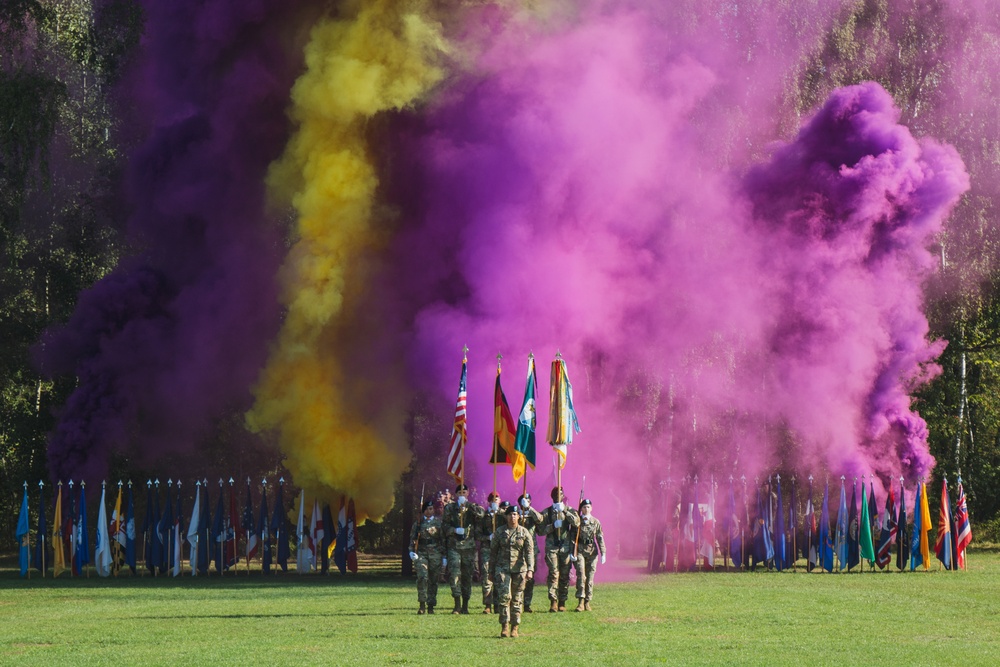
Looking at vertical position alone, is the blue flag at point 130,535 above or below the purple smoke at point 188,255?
below

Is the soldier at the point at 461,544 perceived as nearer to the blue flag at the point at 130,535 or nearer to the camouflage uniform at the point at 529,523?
the camouflage uniform at the point at 529,523

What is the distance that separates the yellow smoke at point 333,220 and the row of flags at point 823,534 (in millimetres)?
7494

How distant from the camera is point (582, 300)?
3142cm

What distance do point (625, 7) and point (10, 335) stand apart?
977 inches

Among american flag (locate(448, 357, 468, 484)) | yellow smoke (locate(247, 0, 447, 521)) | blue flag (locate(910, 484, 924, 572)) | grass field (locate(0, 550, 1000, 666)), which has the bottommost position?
grass field (locate(0, 550, 1000, 666))

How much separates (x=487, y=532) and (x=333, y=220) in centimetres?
1104

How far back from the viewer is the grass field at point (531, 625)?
18453mm

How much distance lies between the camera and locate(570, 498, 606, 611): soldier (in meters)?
25.0

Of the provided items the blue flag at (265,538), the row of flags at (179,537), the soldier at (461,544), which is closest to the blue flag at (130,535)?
the row of flags at (179,537)

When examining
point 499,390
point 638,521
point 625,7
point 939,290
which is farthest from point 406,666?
point 939,290

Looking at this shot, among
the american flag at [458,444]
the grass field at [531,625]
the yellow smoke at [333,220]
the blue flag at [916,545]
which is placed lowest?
the grass field at [531,625]

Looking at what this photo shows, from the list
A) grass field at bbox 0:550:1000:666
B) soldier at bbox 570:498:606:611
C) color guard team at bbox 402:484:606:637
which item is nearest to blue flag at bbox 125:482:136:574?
grass field at bbox 0:550:1000:666

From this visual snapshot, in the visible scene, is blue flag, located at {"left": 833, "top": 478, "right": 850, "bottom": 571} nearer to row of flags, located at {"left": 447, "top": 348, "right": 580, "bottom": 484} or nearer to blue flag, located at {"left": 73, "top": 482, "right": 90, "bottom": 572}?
row of flags, located at {"left": 447, "top": 348, "right": 580, "bottom": 484}

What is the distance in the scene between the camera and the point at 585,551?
25.3 meters
